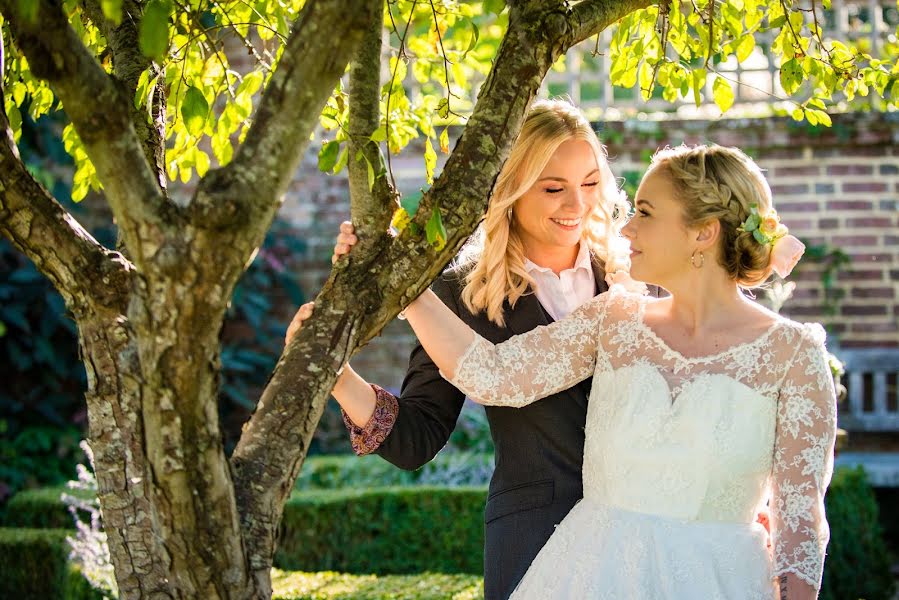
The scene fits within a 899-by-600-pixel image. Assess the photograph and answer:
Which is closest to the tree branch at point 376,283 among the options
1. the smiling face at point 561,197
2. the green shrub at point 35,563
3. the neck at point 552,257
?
the smiling face at point 561,197

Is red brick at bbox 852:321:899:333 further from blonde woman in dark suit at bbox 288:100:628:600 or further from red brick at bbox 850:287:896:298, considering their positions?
blonde woman in dark suit at bbox 288:100:628:600

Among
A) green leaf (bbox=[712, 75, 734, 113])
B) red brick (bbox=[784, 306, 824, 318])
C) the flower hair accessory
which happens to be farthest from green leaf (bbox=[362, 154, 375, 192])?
red brick (bbox=[784, 306, 824, 318])

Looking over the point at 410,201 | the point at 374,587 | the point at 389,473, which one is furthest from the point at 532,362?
the point at 410,201

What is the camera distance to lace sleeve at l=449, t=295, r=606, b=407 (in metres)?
2.58

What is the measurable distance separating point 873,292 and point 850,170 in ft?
2.58

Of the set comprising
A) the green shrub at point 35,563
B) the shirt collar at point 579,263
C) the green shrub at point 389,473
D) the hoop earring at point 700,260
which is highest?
the shirt collar at point 579,263

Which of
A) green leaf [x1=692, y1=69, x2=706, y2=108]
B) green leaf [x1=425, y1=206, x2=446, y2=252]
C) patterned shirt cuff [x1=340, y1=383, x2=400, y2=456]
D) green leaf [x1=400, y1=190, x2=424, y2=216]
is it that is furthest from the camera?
green leaf [x1=400, y1=190, x2=424, y2=216]

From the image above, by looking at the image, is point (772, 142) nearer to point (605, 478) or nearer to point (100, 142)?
point (605, 478)

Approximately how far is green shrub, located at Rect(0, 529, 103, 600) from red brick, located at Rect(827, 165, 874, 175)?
500 centimetres

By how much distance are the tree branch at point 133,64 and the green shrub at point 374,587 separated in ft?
7.03

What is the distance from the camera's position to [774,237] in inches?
101

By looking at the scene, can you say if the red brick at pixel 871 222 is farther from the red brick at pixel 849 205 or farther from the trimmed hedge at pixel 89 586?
the trimmed hedge at pixel 89 586

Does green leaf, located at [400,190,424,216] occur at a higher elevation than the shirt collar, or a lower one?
higher

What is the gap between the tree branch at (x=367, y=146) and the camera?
2.09 meters
